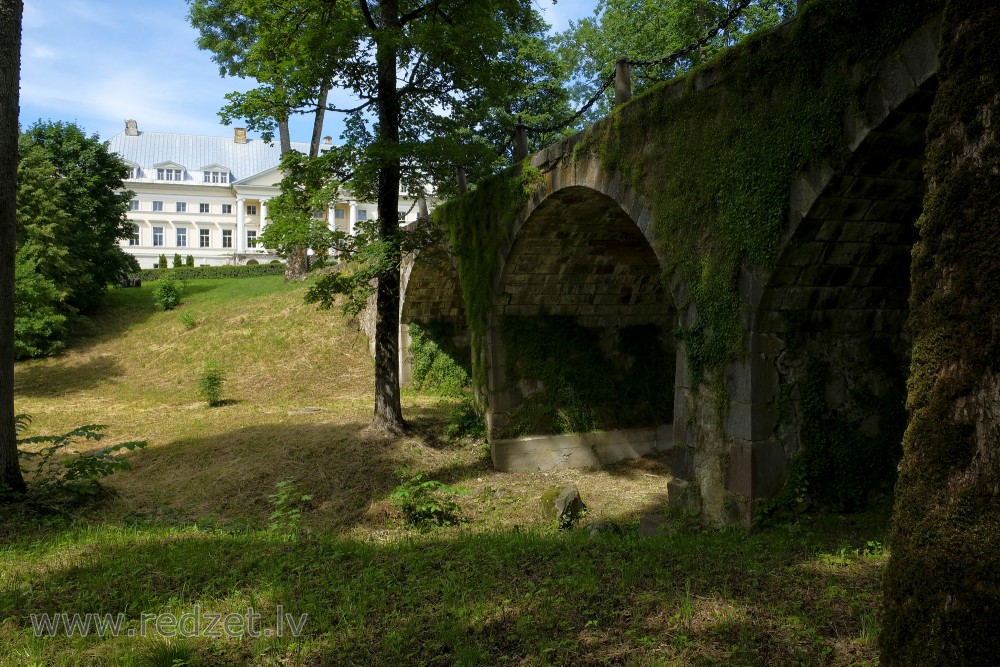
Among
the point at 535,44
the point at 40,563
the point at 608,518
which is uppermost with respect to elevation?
the point at 535,44

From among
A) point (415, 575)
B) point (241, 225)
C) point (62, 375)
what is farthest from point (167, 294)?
point (241, 225)

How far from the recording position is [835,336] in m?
6.30

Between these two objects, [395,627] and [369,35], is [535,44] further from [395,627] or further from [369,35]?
[395,627]

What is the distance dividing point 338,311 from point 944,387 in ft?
69.1

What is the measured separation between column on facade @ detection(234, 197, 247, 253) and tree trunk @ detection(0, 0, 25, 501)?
47.1 meters

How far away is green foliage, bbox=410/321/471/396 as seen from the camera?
17906 mm

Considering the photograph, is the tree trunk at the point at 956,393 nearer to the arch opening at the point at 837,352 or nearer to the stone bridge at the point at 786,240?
the stone bridge at the point at 786,240

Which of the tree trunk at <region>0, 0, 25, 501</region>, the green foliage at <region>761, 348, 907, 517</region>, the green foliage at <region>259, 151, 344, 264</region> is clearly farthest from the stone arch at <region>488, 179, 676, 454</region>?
the tree trunk at <region>0, 0, 25, 501</region>

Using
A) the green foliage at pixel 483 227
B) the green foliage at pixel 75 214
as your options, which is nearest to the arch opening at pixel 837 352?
the green foliage at pixel 483 227

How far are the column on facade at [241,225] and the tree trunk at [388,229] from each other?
43.7m

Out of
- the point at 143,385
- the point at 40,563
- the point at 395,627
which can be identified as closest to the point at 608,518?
the point at 395,627

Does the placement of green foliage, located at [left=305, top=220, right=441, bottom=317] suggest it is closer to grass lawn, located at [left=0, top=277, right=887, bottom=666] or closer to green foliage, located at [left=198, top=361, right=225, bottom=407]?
grass lawn, located at [left=0, top=277, right=887, bottom=666]

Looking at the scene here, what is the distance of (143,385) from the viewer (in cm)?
1858

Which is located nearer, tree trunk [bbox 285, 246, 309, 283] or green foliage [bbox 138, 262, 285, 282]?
tree trunk [bbox 285, 246, 309, 283]
